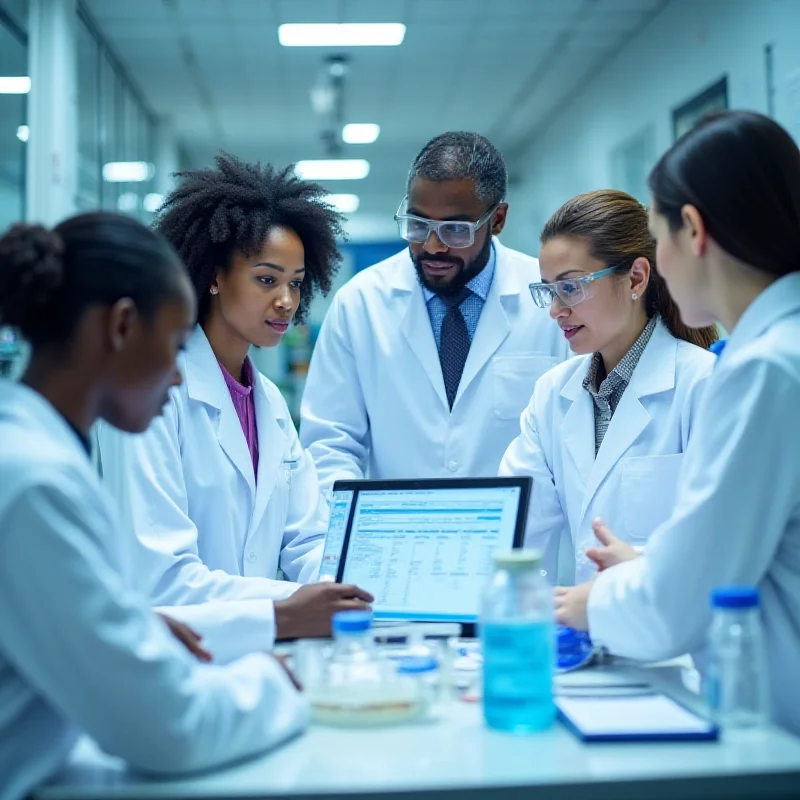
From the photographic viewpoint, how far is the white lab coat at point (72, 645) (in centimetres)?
101

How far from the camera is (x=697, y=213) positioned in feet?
4.61

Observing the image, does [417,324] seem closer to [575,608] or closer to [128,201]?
[575,608]

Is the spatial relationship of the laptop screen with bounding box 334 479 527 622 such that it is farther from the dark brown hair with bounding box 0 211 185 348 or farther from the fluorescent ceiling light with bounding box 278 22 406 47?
the fluorescent ceiling light with bounding box 278 22 406 47

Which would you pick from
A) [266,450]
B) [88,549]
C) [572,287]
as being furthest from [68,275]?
[572,287]

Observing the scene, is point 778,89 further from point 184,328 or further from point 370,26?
point 184,328

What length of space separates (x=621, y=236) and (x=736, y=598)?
3.51 ft

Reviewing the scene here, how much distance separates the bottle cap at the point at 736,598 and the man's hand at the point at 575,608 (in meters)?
0.34

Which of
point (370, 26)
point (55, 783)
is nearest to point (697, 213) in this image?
point (55, 783)

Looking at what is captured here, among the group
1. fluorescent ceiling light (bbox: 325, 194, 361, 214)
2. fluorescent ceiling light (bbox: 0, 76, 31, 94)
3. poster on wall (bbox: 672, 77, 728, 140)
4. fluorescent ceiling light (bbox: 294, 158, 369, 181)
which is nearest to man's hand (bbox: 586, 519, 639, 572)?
poster on wall (bbox: 672, 77, 728, 140)

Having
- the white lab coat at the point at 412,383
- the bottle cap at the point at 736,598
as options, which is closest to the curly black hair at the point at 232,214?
the white lab coat at the point at 412,383

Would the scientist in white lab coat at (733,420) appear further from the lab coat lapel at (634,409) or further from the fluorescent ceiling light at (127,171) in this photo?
the fluorescent ceiling light at (127,171)

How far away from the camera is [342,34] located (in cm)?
625

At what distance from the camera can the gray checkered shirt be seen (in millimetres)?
2098

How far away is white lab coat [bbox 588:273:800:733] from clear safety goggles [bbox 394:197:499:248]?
4.02 ft
